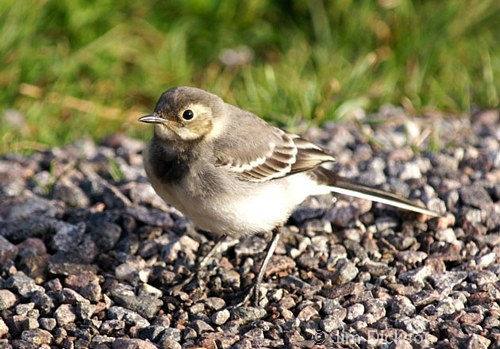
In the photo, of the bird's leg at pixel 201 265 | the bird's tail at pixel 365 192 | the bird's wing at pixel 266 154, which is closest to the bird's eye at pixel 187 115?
the bird's wing at pixel 266 154

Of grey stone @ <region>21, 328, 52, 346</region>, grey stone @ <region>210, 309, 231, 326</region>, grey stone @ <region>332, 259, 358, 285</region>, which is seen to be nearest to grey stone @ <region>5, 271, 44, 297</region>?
grey stone @ <region>21, 328, 52, 346</region>

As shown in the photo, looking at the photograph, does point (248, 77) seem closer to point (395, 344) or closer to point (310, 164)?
point (310, 164)

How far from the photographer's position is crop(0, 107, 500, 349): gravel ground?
5.56 m

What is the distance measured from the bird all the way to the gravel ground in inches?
10.9

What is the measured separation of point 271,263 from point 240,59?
569 cm

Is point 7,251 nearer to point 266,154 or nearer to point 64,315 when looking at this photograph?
point 64,315

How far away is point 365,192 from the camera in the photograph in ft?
22.5

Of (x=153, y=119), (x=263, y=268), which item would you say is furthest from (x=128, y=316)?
(x=153, y=119)

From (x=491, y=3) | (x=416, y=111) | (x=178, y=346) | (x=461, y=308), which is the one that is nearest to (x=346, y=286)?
(x=461, y=308)

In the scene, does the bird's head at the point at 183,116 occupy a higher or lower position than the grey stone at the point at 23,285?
higher

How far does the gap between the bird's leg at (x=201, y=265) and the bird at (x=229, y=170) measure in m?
0.03

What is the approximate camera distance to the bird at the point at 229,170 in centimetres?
607

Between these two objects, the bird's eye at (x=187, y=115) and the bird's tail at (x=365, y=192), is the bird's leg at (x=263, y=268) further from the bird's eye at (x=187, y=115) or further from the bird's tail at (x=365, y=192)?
the bird's eye at (x=187, y=115)

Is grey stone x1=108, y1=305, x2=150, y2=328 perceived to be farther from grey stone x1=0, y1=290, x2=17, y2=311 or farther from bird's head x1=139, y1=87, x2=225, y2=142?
bird's head x1=139, y1=87, x2=225, y2=142
